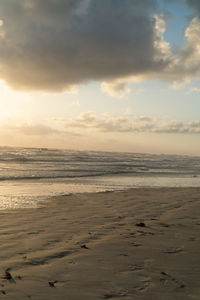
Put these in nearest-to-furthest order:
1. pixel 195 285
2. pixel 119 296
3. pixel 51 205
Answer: pixel 119 296 < pixel 195 285 < pixel 51 205

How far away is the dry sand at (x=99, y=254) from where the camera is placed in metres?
3.39

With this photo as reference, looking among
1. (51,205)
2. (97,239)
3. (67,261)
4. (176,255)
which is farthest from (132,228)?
(51,205)

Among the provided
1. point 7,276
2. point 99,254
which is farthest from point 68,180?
point 7,276

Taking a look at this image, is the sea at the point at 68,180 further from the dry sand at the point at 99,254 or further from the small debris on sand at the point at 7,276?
the small debris on sand at the point at 7,276

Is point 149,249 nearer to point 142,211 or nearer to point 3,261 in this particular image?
point 3,261

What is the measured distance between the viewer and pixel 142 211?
839 cm

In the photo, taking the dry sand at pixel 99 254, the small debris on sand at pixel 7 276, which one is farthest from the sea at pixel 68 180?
the small debris on sand at pixel 7 276

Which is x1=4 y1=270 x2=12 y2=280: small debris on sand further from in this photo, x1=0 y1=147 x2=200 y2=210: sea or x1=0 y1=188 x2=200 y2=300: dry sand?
x1=0 y1=147 x2=200 y2=210: sea

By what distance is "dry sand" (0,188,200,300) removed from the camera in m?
3.39

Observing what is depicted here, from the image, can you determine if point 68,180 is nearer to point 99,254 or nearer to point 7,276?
point 99,254

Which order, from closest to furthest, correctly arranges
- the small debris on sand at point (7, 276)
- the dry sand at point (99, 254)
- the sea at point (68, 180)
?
the dry sand at point (99, 254) < the small debris on sand at point (7, 276) < the sea at point (68, 180)

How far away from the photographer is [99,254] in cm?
458

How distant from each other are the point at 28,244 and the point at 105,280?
2068mm

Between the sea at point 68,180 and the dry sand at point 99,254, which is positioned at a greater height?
the dry sand at point 99,254
